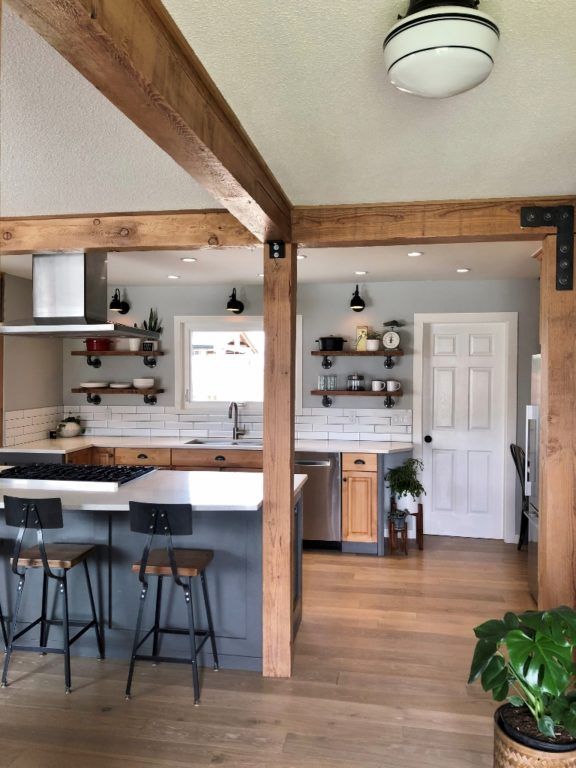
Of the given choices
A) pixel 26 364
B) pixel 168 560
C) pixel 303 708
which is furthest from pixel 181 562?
pixel 26 364

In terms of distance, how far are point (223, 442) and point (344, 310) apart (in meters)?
1.71

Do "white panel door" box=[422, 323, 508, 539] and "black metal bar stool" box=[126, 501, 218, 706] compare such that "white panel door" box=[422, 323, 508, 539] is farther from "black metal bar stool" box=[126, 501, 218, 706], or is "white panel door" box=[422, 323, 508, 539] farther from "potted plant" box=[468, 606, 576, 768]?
"potted plant" box=[468, 606, 576, 768]

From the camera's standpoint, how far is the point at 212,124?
5.42ft

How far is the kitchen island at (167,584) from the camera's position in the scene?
307 centimetres

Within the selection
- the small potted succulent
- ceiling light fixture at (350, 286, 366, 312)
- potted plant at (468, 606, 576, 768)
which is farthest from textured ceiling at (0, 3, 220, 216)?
the small potted succulent

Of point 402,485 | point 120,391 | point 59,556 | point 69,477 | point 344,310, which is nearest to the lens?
point 59,556

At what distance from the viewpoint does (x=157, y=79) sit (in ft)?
4.07

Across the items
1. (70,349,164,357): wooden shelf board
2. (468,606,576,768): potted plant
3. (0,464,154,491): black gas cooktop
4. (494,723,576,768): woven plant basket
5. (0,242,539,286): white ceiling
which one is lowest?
(494,723,576,768): woven plant basket

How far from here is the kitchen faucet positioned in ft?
18.4

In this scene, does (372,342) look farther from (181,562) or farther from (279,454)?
(181,562)

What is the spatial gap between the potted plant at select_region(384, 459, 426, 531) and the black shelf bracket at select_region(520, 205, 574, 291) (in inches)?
99.4

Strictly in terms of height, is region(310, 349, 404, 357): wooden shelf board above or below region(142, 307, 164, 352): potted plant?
below

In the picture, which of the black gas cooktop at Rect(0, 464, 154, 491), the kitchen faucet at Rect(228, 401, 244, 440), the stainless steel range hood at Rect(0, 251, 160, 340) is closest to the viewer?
the black gas cooktop at Rect(0, 464, 154, 491)

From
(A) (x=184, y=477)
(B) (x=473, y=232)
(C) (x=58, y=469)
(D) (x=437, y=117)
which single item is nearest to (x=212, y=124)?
(D) (x=437, y=117)
